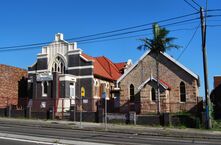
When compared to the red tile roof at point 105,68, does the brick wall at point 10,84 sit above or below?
below

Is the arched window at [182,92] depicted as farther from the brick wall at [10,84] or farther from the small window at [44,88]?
the brick wall at [10,84]

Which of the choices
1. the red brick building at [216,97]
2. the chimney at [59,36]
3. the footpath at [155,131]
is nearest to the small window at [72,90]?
the chimney at [59,36]

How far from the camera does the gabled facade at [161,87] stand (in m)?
37.3

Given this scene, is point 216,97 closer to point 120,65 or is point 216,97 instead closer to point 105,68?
point 105,68

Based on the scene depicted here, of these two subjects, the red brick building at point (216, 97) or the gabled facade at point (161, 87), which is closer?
the red brick building at point (216, 97)

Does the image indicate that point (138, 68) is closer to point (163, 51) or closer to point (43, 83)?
point (163, 51)

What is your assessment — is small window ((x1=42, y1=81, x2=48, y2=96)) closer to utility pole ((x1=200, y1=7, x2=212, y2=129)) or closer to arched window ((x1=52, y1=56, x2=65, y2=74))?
arched window ((x1=52, y1=56, x2=65, y2=74))

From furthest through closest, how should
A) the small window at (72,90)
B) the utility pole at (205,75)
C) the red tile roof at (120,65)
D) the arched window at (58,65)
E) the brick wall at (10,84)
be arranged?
the red tile roof at (120,65) → the arched window at (58,65) → the brick wall at (10,84) → the small window at (72,90) → the utility pole at (205,75)

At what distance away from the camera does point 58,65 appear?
45.8 m

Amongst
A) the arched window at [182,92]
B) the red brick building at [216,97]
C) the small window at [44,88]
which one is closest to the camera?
the red brick building at [216,97]

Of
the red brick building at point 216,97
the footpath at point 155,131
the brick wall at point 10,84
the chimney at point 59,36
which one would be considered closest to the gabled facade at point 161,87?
the red brick building at point 216,97

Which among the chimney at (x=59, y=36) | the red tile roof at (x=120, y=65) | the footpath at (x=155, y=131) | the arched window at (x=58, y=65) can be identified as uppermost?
the chimney at (x=59, y=36)

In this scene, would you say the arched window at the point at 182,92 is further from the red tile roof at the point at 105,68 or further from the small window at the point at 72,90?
the small window at the point at 72,90

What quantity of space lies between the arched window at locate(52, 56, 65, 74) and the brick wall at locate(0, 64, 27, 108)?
6.35 m
